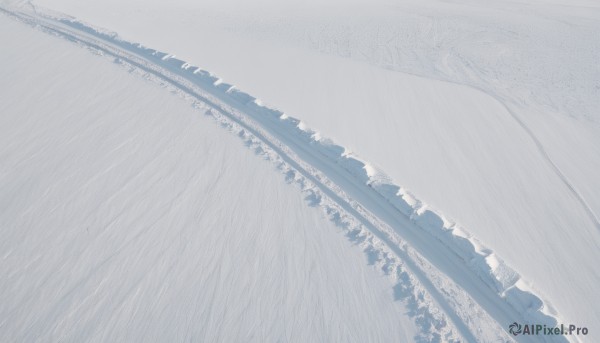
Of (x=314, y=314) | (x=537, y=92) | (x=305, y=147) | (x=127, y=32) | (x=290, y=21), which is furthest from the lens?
(x=290, y=21)

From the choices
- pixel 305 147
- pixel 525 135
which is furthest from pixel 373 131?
pixel 525 135

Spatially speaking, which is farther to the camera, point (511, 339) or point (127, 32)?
point (127, 32)

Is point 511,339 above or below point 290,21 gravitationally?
below

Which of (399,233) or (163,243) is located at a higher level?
(399,233)

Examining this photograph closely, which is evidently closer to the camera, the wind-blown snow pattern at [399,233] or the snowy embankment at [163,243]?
the wind-blown snow pattern at [399,233]

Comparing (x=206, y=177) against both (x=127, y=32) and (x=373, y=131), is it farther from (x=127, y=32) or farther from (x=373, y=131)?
(x=127, y=32)

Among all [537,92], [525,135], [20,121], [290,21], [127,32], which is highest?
[290,21]

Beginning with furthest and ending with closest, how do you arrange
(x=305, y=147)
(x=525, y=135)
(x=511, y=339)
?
(x=525, y=135), (x=305, y=147), (x=511, y=339)

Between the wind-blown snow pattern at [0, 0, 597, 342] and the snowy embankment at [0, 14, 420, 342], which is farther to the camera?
the snowy embankment at [0, 14, 420, 342]
